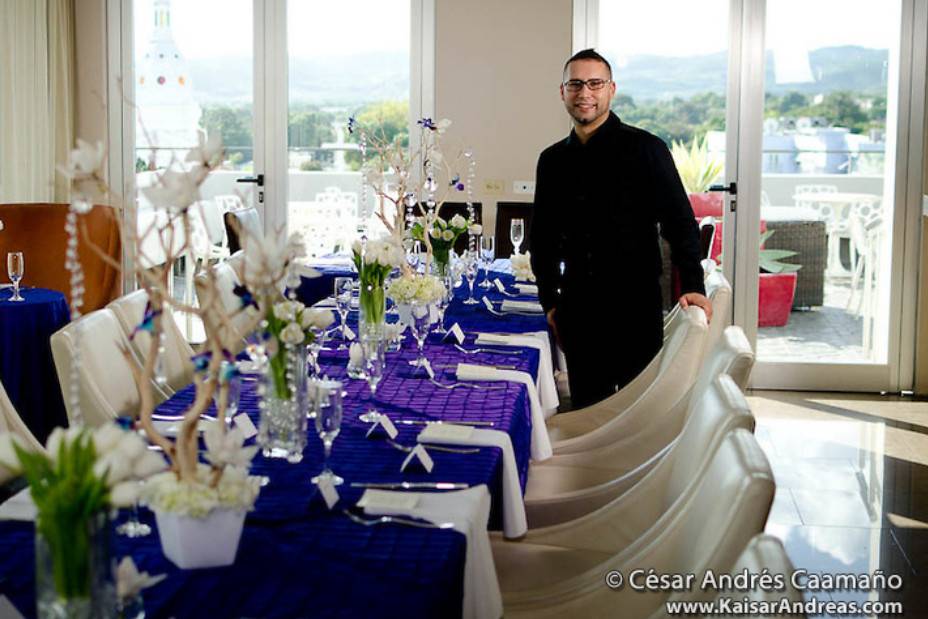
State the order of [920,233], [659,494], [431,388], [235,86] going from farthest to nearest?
[235,86], [920,233], [431,388], [659,494]

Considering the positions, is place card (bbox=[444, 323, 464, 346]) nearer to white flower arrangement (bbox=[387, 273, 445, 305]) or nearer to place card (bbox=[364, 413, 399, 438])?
white flower arrangement (bbox=[387, 273, 445, 305])

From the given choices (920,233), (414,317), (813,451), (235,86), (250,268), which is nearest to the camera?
(250,268)

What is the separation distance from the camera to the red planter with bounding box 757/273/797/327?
7789 mm

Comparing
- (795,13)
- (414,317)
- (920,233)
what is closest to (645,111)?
(795,13)

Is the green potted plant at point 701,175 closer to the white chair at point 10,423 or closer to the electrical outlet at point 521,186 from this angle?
the electrical outlet at point 521,186

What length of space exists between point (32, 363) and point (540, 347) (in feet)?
7.29

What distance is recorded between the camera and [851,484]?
542 centimetres

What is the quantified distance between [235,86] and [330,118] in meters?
0.65

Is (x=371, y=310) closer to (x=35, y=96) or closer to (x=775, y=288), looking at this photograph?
(x=775, y=288)

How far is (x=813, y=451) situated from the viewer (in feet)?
19.7

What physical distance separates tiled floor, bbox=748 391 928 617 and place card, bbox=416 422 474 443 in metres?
1.71

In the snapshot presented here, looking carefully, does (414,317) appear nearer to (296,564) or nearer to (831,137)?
(296,564)

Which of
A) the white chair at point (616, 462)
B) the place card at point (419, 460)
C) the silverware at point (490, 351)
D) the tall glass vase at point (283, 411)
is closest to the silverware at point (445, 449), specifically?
the place card at point (419, 460)

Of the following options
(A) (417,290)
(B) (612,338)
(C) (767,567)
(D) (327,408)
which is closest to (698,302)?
(B) (612,338)
